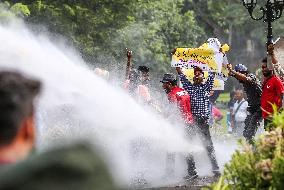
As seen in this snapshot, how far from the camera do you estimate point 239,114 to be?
19641 mm

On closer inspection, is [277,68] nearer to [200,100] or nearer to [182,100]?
[200,100]

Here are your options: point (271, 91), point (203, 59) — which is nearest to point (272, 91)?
point (271, 91)

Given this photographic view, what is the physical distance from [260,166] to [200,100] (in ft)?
22.9

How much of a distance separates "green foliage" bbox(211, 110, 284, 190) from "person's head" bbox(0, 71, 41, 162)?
8.27 ft

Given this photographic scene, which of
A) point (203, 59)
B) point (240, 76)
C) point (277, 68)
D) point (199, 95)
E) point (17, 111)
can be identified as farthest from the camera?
point (203, 59)

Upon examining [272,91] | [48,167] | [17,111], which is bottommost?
[48,167]

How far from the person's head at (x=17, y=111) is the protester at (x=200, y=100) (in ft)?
30.5

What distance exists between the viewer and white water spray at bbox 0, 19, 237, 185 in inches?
372

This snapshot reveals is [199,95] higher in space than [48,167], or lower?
higher

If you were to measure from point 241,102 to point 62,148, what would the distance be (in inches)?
723

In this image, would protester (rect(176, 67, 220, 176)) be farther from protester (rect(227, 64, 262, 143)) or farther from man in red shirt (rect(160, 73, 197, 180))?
protester (rect(227, 64, 262, 143))

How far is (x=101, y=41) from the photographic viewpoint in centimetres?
2627

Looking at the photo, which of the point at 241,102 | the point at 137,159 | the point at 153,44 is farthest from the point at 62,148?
the point at 153,44

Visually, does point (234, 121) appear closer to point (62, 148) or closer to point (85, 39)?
point (85, 39)
